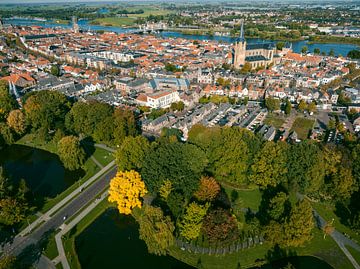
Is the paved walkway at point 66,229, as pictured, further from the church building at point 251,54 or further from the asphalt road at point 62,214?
the church building at point 251,54

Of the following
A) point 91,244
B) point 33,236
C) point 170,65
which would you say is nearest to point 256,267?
point 91,244

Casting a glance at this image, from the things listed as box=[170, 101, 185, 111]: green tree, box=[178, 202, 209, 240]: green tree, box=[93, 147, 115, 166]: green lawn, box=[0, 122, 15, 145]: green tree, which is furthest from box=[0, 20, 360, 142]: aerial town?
box=[178, 202, 209, 240]: green tree

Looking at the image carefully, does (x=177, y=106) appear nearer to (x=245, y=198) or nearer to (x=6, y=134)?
(x=245, y=198)

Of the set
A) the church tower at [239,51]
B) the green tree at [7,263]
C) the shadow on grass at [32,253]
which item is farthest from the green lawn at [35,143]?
the church tower at [239,51]

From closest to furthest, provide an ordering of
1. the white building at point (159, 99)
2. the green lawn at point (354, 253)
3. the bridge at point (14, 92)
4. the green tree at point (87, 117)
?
the green lawn at point (354, 253) < the green tree at point (87, 117) < the bridge at point (14, 92) < the white building at point (159, 99)

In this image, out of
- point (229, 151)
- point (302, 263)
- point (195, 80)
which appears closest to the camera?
point (302, 263)

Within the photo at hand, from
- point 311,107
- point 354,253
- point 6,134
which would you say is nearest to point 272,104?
point 311,107
